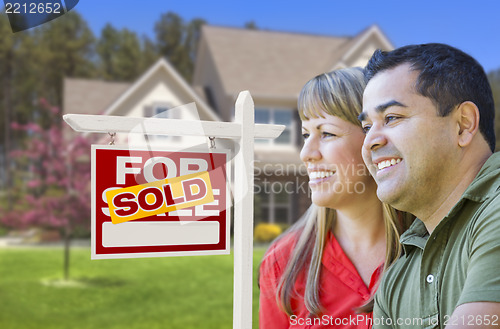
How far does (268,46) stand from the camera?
617 inches

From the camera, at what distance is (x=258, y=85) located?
13.9 m

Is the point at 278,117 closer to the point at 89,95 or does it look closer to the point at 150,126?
the point at 89,95

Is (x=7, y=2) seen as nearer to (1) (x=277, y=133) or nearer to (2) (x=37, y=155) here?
(1) (x=277, y=133)

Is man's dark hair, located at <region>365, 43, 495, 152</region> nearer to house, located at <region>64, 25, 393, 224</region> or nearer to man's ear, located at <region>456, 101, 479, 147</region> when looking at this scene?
man's ear, located at <region>456, 101, 479, 147</region>

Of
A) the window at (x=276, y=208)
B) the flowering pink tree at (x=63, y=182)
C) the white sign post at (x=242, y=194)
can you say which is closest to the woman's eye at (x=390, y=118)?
the white sign post at (x=242, y=194)

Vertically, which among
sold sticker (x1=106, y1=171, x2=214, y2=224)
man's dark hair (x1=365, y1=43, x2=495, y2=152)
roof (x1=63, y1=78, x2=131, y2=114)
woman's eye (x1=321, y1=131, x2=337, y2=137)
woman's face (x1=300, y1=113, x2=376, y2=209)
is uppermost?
roof (x1=63, y1=78, x2=131, y2=114)

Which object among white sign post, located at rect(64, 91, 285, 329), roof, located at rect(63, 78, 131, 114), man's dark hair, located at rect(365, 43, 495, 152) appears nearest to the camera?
man's dark hair, located at rect(365, 43, 495, 152)

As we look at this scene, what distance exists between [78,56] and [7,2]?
23.3m

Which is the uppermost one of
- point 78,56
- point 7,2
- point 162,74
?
point 78,56

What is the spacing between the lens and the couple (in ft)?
6.07

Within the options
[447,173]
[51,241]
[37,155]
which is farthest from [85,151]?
[447,173]

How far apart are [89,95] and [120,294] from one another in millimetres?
7610

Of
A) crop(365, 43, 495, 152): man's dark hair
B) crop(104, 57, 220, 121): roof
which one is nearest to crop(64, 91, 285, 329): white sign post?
crop(365, 43, 495, 152): man's dark hair

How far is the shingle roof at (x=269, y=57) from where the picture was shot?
1404cm
